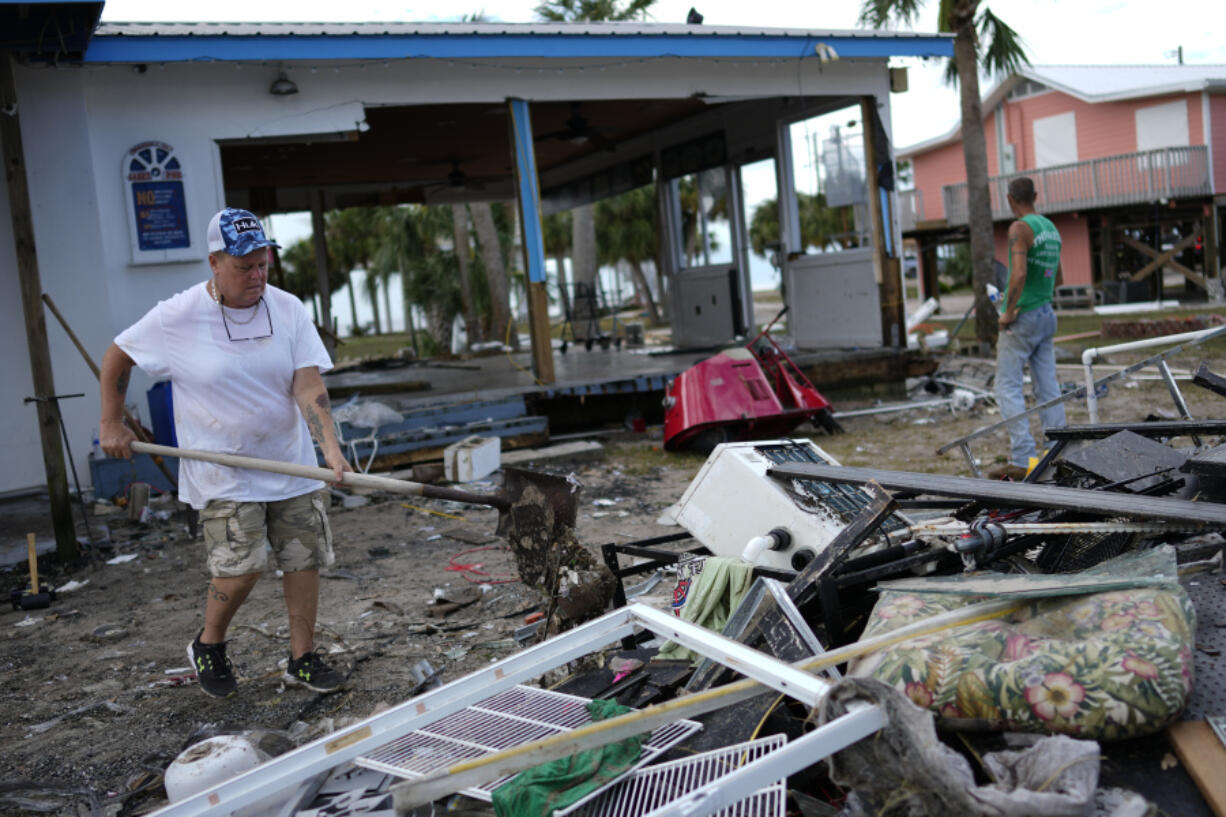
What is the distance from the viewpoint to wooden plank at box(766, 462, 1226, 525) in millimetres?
2879

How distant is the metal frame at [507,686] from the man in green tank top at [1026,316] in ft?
13.3

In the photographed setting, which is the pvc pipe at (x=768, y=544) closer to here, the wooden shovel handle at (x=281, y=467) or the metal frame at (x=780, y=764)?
the wooden shovel handle at (x=281, y=467)

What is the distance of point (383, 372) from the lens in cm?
1497

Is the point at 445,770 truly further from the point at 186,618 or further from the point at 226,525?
the point at 186,618

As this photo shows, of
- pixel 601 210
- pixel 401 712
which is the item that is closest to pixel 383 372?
pixel 401 712

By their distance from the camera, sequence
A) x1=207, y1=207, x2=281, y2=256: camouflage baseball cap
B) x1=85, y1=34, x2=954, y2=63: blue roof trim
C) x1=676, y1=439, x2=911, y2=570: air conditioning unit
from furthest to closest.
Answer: x1=85, y1=34, x2=954, y2=63: blue roof trim, x1=676, y1=439, x2=911, y2=570: air conditioning unit, x1=207, y1=207, x2=281, y2=256: camouflage baseball cap

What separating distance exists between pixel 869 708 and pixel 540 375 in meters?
8.25

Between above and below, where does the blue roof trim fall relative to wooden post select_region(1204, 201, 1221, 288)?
above

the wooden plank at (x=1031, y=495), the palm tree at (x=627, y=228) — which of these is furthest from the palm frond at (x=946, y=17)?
the palm tree at (x=627, y=228)

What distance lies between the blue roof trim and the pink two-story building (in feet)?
46.0


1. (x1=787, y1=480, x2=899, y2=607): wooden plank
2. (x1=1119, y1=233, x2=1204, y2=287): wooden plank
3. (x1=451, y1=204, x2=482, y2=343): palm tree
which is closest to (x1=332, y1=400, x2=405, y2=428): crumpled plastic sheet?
(x1=787, y1=480, x2=899, y2=607): wooden plank

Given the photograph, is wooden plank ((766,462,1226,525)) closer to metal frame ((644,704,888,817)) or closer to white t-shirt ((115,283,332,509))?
metal frame ((644,704,888,817))

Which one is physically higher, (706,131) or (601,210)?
(601,210)

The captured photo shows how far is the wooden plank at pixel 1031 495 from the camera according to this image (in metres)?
2.88
